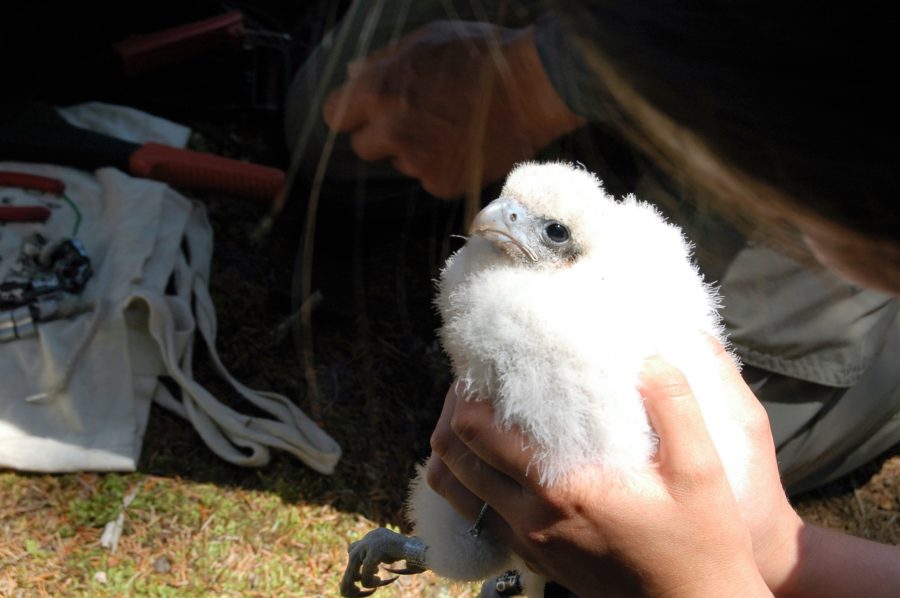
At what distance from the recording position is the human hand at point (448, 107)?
1.34 meters

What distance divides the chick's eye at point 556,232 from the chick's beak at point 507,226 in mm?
26

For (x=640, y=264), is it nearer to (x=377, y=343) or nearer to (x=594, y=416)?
(x=594, y=416)

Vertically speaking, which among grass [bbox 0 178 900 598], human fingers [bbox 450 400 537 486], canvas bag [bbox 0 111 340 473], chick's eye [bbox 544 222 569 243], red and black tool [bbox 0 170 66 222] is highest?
chick's eye [bbox 544 222 569 243]

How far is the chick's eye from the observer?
1.00 metres

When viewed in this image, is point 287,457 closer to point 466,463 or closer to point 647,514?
point 466,463

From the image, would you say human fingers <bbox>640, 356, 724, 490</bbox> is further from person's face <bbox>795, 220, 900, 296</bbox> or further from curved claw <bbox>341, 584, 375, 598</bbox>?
curved claw <bbox>341, 584, 375, 598</bbox>

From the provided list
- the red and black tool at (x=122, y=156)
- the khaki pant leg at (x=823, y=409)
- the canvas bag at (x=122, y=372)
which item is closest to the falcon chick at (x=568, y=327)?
the khaki pant leg at (x=823, y=409)

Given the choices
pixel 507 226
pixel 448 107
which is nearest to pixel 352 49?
pixel 448 107

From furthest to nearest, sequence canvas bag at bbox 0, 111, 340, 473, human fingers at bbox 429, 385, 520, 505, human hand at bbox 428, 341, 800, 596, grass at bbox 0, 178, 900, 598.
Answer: canvas bag at bbox 0, 111, 340, 473, grass at bbox 0, 178, 900, 598, human fingers at bbox 429, 385, 520, 505, human hand at bbox 428, 341, 800, 596

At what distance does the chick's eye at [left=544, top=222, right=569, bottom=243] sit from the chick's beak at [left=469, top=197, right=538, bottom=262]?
26 mm

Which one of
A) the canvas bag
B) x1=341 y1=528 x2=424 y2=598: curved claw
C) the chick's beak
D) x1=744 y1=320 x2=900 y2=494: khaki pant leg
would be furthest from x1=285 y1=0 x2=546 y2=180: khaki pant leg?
x1=744 y1=320 x2=900 y2=494: khaki pant leg

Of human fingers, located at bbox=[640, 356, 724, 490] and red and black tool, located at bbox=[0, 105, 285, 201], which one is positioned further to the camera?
red and black tool, located at bbox=[0, 105, 285, 201]

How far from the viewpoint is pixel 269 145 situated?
2.61 metres

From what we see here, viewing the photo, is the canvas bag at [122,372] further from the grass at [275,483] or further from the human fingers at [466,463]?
the human fingers at [466,463]
